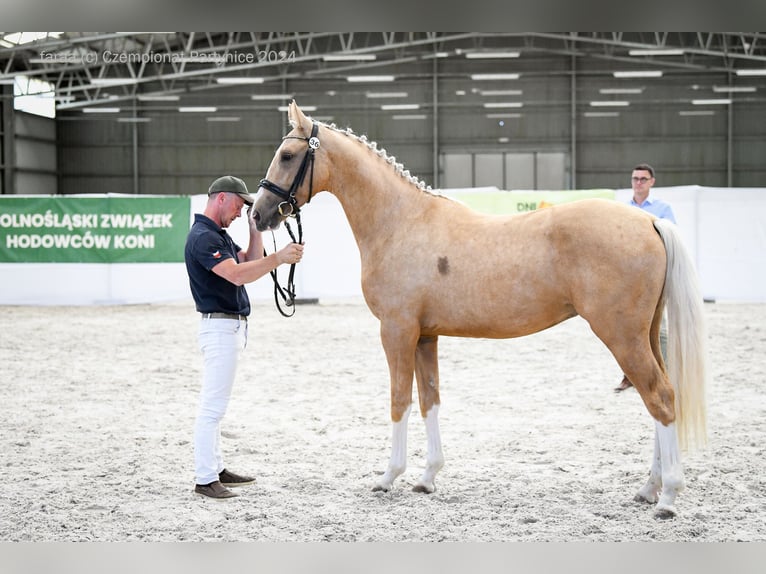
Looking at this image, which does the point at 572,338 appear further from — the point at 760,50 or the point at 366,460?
the point at 760,50

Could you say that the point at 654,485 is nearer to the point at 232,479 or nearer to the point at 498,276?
the point at 498,276

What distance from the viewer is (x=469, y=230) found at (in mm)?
4137

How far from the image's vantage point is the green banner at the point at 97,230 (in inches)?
580

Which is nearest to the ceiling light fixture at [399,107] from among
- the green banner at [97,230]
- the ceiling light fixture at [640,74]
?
the ceiling light fixture at [640,74]

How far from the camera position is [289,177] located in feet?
13.4

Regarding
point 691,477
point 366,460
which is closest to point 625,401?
point 691,477

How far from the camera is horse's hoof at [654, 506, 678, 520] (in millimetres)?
3691

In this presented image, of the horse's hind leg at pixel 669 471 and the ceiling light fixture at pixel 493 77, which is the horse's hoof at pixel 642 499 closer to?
the horse's hind leg at pixel 669 471

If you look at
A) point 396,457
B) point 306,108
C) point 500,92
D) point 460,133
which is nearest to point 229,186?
point 396,457

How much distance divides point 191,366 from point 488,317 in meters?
5.45

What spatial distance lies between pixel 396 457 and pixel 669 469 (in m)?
1.45

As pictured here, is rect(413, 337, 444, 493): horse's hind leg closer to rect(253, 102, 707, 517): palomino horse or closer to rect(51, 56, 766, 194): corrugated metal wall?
rect(253, 102, 707, 517): palomino horse

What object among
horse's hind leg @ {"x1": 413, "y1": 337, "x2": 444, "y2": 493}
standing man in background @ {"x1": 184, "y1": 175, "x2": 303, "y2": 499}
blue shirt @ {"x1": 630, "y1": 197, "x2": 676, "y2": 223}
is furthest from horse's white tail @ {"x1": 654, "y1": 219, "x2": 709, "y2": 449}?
blue shirt @ {"x1": 630, "y1": 197, "x2": 676, "y2": 223}

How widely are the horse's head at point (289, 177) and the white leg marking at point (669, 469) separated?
226cm
